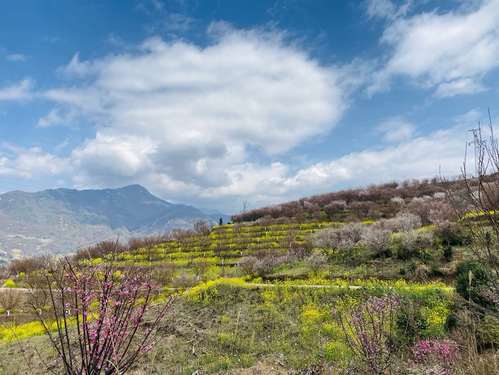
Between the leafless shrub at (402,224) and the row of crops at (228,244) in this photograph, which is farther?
the row of crops at (228,244)

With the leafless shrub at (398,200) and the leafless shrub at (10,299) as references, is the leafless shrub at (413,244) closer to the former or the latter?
the leafless shrub at (398,200)

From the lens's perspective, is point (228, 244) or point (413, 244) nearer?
point (413, 244)

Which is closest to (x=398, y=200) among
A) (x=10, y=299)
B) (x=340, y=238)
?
(x=340, y=238)

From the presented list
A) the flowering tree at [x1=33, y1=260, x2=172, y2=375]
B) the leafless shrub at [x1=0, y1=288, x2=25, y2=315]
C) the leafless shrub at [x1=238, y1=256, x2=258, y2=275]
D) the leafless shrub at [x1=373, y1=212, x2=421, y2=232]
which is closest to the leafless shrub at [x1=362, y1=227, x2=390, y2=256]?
the leafless shrub at [x1=373, y1=212, x2=421, y2=232]

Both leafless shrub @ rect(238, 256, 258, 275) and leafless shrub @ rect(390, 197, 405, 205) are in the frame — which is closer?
leafless shrub @ rect(238, 256, 258, 275)

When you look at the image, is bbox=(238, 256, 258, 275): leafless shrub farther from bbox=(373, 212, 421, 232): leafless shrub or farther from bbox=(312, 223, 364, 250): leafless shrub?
bbox=(373, 212, 421, 232): leafless shrub

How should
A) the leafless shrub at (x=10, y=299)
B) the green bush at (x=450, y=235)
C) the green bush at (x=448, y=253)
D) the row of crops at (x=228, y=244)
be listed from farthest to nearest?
1. the row of crops at (x=228, y=244)
2. the leafless shrub at (x=10, y=299)
3. the green bush at (x=450, y=235)
4. the green bush at (x=448, y=253)

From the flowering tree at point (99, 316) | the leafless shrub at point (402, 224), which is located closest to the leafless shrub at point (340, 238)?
the leafless shrub at point (402, 224)

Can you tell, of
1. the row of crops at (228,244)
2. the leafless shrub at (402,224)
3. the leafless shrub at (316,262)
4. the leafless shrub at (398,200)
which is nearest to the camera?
the leafless shrub at (316,262)

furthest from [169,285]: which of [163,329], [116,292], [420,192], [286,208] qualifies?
[420,192]

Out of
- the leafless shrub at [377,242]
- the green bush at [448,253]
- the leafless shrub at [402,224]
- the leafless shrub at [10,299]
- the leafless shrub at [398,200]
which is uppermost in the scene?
the leafless shrub at [398,200]

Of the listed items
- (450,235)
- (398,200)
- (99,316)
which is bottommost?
(450,235)

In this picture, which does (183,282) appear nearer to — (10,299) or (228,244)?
(10,299)

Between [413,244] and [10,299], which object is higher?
[413,244]
